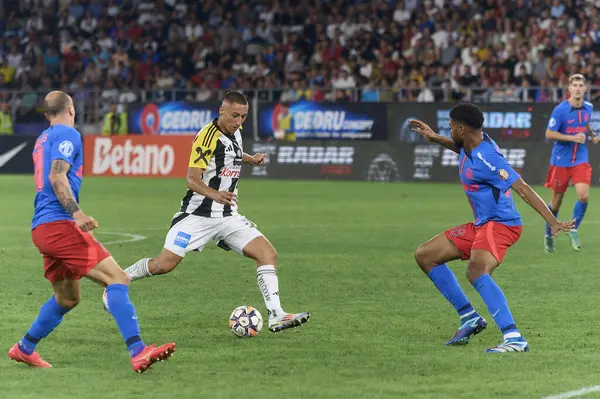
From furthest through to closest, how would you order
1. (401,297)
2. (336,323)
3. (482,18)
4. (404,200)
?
(482,18)
(404,200)
(401,297)
(336,323)

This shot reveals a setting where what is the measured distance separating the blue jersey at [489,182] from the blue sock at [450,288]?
0.50 metres

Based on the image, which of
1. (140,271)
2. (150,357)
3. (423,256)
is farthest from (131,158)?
(150,357)

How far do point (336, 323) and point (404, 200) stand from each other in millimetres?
14487

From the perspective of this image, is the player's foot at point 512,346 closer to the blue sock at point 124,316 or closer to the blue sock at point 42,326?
the blue sock at point 124,316

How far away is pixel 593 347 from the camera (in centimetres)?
839

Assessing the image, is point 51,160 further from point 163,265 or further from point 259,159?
point 259,159

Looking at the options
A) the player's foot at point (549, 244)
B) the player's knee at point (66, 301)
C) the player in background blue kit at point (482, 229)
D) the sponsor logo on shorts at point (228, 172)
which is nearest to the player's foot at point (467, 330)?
the player in background blue kit at point (482, 229)

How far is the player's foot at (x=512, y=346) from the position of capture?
8109 mm

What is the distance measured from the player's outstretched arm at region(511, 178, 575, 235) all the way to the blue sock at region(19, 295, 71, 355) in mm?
3377

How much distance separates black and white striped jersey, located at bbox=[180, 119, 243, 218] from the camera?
9523 mm

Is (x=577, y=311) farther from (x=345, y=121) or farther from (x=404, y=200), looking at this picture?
(x=345, y=121)

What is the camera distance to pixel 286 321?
9.06 meters

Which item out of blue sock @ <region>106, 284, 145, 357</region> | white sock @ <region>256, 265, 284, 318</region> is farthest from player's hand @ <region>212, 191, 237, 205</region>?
blue sock @ <region>106, 284, 145, 357</region>

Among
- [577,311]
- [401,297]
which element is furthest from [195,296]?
[577,311]
